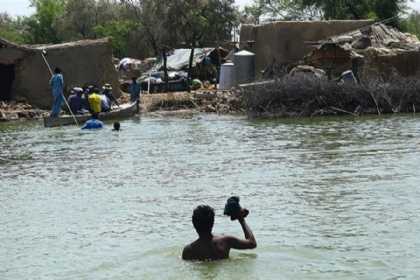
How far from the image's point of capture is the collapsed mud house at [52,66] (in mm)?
32594

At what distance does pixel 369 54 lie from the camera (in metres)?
28.5

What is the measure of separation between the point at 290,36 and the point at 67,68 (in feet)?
26.9

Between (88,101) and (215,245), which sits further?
(88,101)

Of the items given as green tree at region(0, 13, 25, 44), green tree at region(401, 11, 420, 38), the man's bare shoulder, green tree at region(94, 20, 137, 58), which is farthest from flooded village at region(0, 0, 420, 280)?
green tree at region(0, 13, 25, 44)

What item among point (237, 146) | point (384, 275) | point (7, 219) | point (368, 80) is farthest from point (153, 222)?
point (368, 80)

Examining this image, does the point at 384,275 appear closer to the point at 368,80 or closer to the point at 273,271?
the point at 273,271

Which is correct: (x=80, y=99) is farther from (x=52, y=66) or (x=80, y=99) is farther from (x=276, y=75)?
(x=276, y=75)

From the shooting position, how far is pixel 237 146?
62.3ft

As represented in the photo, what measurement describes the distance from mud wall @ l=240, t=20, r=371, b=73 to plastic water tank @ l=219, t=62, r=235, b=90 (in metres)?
0.97

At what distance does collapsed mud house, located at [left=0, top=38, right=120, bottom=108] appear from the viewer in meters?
32.6

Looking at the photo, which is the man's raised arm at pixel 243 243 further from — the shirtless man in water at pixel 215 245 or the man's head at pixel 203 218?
the man's head at pixel 203 218

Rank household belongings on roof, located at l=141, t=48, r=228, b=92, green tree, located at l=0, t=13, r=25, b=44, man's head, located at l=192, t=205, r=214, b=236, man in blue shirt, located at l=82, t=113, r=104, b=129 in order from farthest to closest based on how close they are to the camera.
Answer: green tree, located at l=0, t=13, r=25, b=44
household belongings on roof, located at l=141, t=48, r=228, b=92
man in blue shirt, located at l=82, t=113, r=104, b=129
man's head, located at l=192, t=205, r=214, b=236

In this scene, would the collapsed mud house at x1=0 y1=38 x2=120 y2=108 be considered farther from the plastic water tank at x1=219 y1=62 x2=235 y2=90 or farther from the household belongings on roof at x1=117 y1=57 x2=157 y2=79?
the household belongings on roof at x1=117 y1=57 x2=157 y2=79

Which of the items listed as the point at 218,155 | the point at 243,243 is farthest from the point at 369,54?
the point at 243,243
